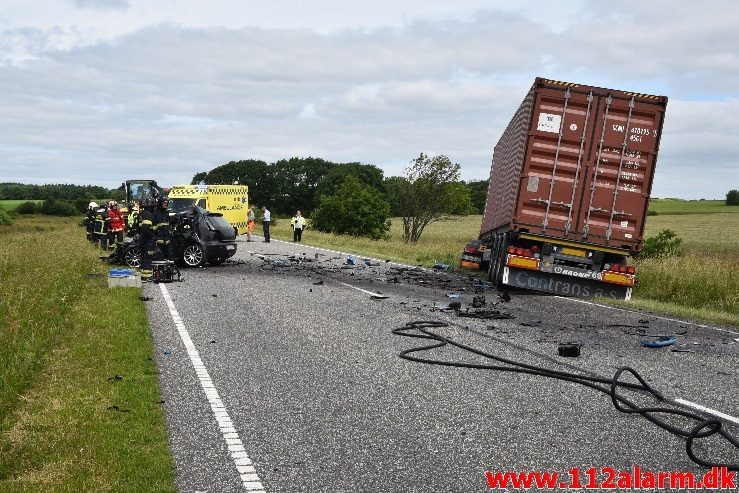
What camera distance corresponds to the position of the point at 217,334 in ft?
31.1

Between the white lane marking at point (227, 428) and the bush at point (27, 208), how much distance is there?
68966mm

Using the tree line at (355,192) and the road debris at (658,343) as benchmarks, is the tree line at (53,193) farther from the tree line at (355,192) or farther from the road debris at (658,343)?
the road debris at (658,343)

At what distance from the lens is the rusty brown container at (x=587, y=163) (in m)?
14.4

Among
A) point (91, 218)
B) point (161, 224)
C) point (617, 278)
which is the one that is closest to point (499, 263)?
point (617, 278)

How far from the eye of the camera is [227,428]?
5559mm

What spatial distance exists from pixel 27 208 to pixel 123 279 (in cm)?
6472

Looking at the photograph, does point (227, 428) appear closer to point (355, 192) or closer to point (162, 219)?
point (162, 219)

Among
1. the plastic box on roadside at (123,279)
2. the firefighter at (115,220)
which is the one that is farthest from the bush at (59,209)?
the plastic box on roadside at (123,279)

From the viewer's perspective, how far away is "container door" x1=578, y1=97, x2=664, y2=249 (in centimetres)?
1439

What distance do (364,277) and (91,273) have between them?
6220mm

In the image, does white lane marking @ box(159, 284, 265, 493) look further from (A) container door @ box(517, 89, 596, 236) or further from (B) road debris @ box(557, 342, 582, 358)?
(A) container door @ box(517, 89, 596, 236)

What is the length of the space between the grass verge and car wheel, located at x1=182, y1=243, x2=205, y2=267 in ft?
21.8

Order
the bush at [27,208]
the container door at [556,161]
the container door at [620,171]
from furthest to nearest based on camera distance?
the bush at [27,208]
the container door at [556,161]
the container door at [620,171]

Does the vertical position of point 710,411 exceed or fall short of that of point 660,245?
it falls short
